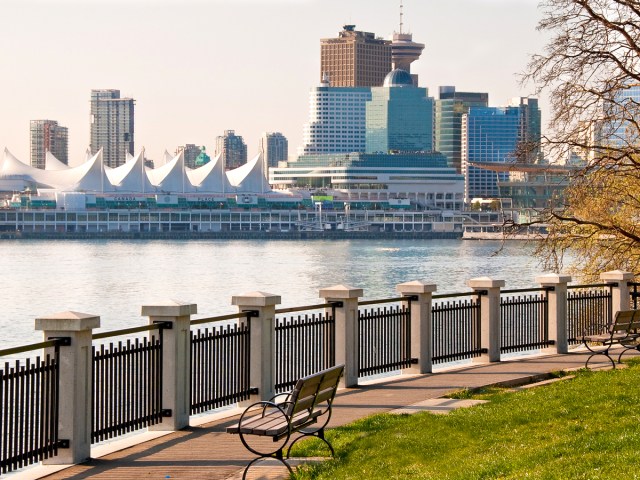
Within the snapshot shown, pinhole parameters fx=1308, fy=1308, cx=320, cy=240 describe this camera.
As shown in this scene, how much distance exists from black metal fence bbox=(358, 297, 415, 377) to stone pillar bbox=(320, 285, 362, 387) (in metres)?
0.24

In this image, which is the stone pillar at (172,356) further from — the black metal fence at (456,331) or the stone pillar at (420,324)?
the black metal fence at (456,331)

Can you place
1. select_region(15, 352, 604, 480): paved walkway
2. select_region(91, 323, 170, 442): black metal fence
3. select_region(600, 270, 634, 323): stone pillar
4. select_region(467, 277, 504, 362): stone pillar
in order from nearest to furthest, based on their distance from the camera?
select_region(15, 352, 604, 480): paved walkway, select_region(91, 323, 170, 442): black metal fence, select_region(467, 277, 504, 362): stone pillar, select_region(600, 270, 634, 323): stone pillar

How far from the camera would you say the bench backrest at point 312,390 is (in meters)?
10.1

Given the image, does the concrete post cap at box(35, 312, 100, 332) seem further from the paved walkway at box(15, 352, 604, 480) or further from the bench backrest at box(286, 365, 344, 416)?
the bench backrest at box(286, 365, 344, 416)

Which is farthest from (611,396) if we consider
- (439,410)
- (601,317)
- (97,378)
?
(601,317)

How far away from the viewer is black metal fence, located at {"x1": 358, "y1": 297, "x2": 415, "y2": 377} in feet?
55.5

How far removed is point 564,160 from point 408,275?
68.3 meters

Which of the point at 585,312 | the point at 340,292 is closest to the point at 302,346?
the point at 340,292

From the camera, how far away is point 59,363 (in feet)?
38.1

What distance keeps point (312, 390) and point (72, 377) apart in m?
2.42

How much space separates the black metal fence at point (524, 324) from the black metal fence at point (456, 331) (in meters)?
0.80

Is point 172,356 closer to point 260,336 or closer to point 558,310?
point 260,336

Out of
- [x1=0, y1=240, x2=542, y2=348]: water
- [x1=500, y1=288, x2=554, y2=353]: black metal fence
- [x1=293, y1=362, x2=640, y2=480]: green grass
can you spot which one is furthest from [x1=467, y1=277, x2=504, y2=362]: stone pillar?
[x1=0, y1=240, x2=542, y2=348]: water

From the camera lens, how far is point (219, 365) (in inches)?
552
